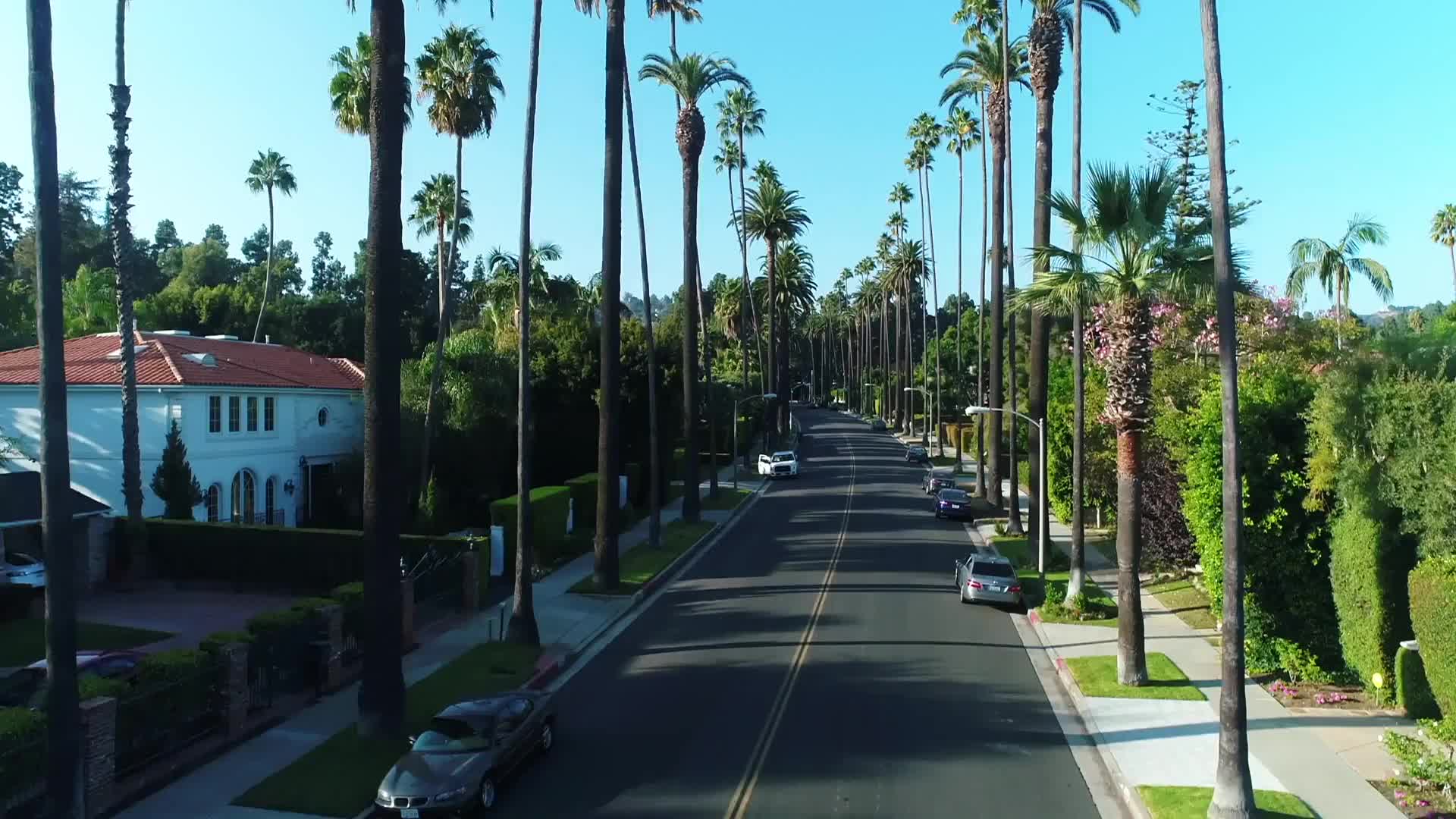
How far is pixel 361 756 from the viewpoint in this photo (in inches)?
631

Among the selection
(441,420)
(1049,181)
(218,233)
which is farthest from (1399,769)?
(218,233)

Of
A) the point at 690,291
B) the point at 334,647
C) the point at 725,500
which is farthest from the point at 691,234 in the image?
the point at 334,647

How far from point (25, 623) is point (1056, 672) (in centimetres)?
2418

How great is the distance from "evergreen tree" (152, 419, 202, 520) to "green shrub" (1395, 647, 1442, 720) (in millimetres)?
32086

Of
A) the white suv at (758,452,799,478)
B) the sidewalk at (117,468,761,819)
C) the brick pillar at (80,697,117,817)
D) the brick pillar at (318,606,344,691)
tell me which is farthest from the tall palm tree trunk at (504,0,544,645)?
the white suv at (758,452,799,478)

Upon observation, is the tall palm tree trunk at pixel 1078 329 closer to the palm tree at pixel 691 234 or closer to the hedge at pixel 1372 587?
the hedge at pixel 1372 587

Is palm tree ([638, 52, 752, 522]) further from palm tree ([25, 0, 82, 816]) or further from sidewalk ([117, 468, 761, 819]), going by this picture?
palm tree ([25, 0, 82, 816])

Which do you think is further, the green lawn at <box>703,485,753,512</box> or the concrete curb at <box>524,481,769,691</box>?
the green lawn at <box>703,485,753,512</box>

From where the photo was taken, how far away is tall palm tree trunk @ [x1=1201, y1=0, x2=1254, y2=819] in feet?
42.4

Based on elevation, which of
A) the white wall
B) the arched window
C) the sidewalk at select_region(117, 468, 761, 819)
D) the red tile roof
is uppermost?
the red tile roof

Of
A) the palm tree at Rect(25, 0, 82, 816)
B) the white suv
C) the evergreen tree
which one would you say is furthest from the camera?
the white suv

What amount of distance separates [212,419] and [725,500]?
88.7 ft

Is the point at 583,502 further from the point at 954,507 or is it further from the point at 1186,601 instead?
the point at 1186,601

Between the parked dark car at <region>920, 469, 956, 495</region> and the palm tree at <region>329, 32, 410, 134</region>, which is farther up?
the palm tree at <region>329, 32, 410, 134</region>
